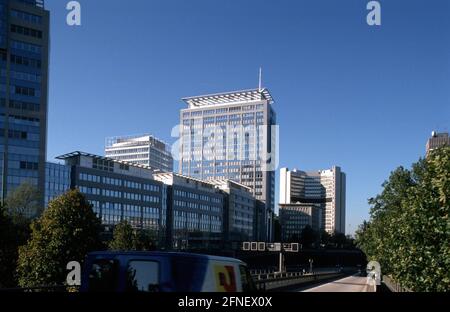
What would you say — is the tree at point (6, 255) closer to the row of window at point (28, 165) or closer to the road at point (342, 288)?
the road at point (342, 288)

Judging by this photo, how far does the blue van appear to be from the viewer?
9227 millimetres

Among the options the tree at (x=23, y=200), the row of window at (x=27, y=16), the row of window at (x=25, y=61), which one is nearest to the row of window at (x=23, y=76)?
the row of window at (x=25, y=61)

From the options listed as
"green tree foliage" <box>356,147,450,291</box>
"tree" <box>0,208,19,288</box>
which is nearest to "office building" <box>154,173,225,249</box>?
"tree" <box>0,208,19,288</box>

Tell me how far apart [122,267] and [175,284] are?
3.73ft

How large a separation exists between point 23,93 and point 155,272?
11140 cm

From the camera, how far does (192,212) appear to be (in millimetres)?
172000

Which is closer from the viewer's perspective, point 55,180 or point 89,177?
point 55,180

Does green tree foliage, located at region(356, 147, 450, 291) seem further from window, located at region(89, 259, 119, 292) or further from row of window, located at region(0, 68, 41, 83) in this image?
row of window, located at region(0, 68, 41, 83)

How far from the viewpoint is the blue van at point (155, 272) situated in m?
9.23

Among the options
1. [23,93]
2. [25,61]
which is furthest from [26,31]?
[23,93]

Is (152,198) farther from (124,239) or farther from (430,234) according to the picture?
(430,234)

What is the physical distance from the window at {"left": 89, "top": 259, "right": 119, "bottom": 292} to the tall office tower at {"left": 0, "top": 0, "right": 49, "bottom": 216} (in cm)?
10445

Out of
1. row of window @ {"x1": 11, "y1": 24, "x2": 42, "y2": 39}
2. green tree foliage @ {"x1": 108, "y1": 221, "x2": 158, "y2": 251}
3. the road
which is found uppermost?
row of window @ {"x1": 11, "y1": 24, "x2": 42, "y2": 39}
